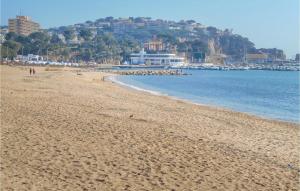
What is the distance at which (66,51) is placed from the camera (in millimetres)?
156125

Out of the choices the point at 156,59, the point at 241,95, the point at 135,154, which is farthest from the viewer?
the point at 156,59

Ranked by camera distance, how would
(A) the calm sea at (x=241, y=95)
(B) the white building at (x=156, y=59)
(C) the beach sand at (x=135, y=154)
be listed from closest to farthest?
1. (C) the beach sand at (x=135, y=154)
2. (A) the calm sea at (x=241, y=95)
3. (B) the white building at (x=156, y=59)

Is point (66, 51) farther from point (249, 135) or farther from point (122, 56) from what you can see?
point (249, 135)

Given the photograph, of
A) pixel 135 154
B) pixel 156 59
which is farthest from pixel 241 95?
pixel 156 59

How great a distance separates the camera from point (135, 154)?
29.5ft

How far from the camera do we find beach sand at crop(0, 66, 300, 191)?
717cm

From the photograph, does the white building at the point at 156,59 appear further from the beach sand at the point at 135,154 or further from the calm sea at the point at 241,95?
the beach sand at the point at 135,154

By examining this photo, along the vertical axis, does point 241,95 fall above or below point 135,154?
below

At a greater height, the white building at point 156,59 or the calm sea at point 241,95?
the white building at point 156,59

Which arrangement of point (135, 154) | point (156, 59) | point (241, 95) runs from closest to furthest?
1. point (135, 154)
2. point (241, 95)
3. point (156, 59)

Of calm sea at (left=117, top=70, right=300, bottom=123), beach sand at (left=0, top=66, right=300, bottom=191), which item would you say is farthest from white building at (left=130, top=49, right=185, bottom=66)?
beach sand at (left=0, top=66, right=300, bottom=191)

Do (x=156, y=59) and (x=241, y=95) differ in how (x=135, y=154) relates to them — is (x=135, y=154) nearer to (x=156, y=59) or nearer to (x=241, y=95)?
(x=241, y=95)

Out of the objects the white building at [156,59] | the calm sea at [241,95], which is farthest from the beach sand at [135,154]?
the white building at [156,59]

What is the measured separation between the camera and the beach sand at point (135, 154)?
7.17 metres
